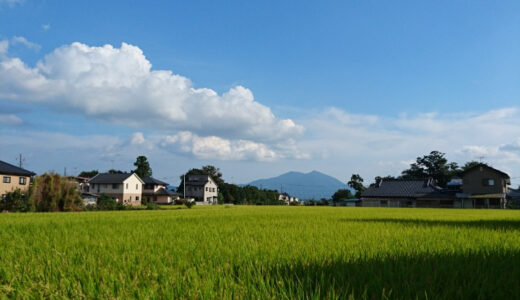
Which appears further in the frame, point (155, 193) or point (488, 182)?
point (155, 193)

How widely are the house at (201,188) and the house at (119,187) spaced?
15.0 meters

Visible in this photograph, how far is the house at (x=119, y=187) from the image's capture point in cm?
5856

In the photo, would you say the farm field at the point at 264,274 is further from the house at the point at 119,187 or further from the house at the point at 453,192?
the house at the point at 119,187

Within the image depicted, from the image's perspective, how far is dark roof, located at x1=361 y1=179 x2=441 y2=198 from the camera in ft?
174

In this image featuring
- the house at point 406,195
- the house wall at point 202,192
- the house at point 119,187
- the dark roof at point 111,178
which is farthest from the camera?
the house wall at point 202,192

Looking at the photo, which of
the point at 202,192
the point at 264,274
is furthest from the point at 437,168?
the point at 264,274

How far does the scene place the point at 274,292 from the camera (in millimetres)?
1823

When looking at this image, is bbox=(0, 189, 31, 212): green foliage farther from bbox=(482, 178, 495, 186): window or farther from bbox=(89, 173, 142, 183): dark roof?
bbox=(482, 178, 495, 186): window

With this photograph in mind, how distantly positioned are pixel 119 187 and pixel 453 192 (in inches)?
2109

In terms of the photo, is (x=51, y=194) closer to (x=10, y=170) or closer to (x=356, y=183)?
(x=10, y=170)

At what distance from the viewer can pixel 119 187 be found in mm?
58812

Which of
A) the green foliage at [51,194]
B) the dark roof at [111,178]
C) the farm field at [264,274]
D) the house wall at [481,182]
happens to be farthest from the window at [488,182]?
the dark roof at [111,178]

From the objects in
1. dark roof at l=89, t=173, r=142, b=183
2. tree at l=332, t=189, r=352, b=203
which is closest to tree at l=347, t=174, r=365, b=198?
tree at l=332, t=189, r=352, b=203

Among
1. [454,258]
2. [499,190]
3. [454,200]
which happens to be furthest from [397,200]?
[454,258]
